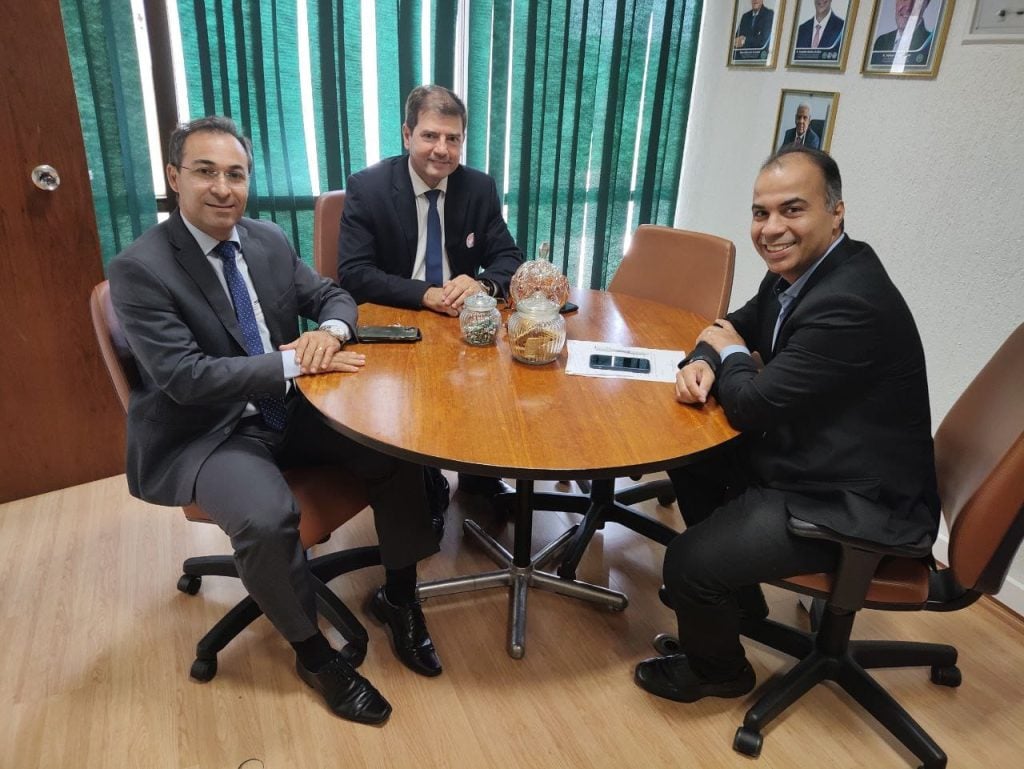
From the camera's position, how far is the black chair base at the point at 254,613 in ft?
5.81

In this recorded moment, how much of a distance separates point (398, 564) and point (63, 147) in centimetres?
169

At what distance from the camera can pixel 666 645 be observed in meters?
1.90

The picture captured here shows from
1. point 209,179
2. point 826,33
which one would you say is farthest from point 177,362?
point 826,33

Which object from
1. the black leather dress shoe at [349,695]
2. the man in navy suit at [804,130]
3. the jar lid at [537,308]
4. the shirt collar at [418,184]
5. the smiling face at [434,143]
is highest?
the man in navy suit at [804,130]

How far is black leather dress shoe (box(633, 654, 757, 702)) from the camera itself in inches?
68.0

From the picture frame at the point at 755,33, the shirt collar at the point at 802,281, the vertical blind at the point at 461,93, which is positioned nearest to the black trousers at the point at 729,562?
the shirt collar at the point at 802,281

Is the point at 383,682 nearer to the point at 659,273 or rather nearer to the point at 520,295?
the point at 520,295

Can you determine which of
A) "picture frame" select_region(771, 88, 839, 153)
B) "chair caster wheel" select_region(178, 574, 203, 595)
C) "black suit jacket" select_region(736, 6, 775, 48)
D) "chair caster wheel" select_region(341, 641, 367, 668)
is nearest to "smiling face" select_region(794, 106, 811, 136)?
"picture frame" select_region(771, 88, 839, 153)

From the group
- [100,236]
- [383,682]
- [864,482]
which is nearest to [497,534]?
[383,682]

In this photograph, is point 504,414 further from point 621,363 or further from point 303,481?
point 303,481

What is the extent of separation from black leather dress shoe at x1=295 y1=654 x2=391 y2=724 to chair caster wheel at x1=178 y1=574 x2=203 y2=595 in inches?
22.5

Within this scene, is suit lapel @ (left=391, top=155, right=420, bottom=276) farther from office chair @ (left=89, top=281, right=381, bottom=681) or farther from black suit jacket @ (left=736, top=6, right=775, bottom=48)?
black suit jacket @ (left=736, top=6, right=775, bottom=48)

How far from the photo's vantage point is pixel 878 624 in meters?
2.05

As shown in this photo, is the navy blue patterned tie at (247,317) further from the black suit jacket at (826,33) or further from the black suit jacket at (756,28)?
the black suit jacket at (756,28)
